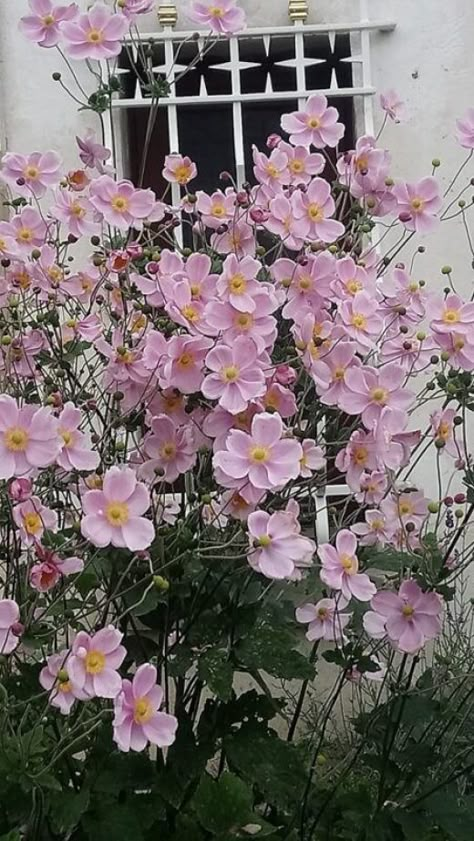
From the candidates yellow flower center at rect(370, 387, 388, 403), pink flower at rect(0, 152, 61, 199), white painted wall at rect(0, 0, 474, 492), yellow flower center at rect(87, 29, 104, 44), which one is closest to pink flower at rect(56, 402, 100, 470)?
yellow flower center at rect(370, 387, 388, 403)

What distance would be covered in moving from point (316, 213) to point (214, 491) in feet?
1.70

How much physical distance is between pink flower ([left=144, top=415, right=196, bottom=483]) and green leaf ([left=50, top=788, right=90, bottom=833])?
0.53 meters

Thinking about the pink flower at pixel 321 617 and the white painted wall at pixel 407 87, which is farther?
the white painted wall at pixel 407 87

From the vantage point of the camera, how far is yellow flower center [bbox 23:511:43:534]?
1371 mm

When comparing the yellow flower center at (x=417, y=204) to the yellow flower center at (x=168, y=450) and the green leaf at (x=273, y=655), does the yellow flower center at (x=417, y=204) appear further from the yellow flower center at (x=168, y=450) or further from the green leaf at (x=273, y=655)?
the green leaf at (x=273, y=655)

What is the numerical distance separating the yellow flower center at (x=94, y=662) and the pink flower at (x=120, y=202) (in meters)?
0.77

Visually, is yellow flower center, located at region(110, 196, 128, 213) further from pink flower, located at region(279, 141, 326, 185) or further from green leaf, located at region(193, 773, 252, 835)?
green leaf, located at region(193, 773, 252, 835)

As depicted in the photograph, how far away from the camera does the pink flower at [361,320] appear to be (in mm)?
1510

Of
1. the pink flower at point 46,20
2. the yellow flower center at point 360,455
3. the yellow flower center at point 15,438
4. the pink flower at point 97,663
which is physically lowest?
the pink flower at point 97,663

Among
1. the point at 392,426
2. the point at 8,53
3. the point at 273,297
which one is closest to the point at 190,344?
the point at 273,297

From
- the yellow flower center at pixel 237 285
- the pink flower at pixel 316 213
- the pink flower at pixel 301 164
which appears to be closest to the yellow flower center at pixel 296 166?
the pink flower at pixel 301 164

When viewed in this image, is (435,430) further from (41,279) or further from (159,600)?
(41,279)

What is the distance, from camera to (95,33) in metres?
1.73

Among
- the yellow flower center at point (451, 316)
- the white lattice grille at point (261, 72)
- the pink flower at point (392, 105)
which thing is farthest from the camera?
the white lattice grille at point (261, 72)
